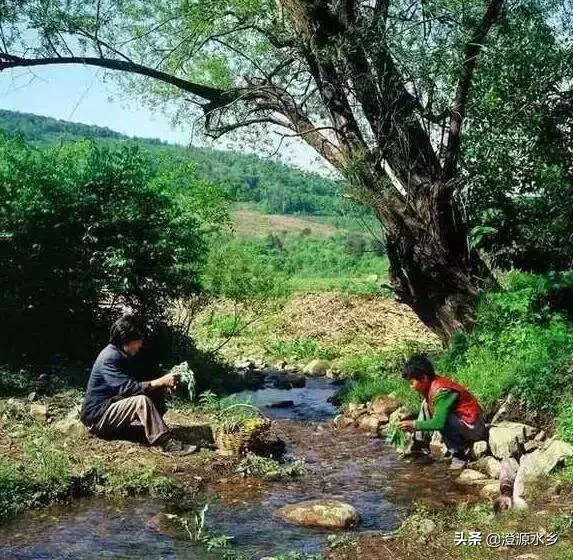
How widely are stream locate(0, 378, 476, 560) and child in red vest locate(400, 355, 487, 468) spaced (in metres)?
0.36

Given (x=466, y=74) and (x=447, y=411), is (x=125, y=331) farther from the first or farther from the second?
(x=466, y=74)

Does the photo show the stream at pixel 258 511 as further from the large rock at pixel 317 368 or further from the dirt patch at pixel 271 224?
the dirt patch at pixel 271 224

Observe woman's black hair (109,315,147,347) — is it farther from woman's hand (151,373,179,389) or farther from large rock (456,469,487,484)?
large rock (456,469,487,484)

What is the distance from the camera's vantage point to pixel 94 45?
523 inches

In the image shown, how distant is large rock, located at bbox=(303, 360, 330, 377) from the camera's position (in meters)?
18.6

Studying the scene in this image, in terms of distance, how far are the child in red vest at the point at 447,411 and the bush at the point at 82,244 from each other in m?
5.88

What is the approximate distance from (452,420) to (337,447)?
2197 millimetres

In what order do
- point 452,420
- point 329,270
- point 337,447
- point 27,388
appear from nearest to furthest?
point 452,420 < point 337,447 < point 27,388 < point 329,270

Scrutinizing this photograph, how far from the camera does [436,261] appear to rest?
1260 centimetres

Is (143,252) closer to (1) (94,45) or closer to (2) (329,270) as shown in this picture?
(1) (94,45)

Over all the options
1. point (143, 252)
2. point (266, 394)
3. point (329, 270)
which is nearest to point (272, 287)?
point (266, 394)

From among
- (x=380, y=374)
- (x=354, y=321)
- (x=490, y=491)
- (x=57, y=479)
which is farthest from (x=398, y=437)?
(x=354, y=321)

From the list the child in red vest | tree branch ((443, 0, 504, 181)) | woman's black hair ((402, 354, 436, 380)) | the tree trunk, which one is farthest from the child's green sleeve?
tree branch ((443, 0, 504, 181))

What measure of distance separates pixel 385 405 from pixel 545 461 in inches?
207
